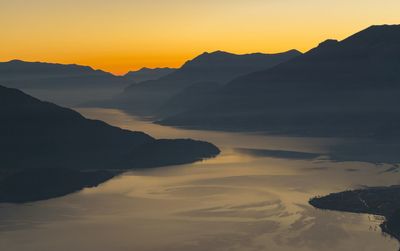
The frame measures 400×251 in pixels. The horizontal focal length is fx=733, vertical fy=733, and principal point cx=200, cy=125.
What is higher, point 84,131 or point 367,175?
point 84,131

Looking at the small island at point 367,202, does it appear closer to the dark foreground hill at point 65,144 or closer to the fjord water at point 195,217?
the fjord water at point 195,217

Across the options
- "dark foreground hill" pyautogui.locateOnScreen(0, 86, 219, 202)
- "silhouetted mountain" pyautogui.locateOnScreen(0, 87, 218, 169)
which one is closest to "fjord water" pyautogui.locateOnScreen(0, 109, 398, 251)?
"dark foreground hill" pyautogui.locateOnScreen(0, 86, 219, 202)

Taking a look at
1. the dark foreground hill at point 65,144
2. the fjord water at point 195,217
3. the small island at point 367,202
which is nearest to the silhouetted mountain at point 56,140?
the dark foreground hill at point 65,144

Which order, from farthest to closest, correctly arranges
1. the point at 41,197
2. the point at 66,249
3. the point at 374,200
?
the point at 41,197, the point at 374,200, the point at 66,249

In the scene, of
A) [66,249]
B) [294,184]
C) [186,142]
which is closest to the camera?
[66,249]

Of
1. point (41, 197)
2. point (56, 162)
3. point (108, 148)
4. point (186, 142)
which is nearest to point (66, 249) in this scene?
point (41, 197)

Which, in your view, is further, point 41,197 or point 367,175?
point 367,175

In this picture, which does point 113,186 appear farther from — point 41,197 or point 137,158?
point 137,158
